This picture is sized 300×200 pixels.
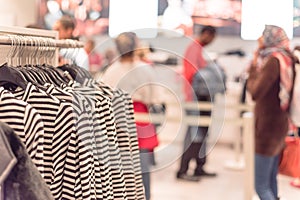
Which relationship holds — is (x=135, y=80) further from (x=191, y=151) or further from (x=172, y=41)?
(x=172, y=41)

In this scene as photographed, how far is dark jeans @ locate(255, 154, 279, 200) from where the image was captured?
2595 mm

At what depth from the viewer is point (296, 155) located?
2.57m

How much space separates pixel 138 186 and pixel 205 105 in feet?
7.74

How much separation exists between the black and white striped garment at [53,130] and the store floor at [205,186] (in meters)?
1.93

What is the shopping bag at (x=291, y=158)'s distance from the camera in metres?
2.58

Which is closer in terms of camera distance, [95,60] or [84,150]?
[84,150]

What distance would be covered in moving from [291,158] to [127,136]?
4.28ft

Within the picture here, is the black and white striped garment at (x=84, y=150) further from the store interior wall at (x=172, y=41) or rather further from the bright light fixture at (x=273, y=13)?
the store interior wall at (x=172, y=41)

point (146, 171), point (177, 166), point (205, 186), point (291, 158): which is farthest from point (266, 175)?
point (177, 166)

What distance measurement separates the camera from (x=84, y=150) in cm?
119

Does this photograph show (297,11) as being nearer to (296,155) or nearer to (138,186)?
(296,155)

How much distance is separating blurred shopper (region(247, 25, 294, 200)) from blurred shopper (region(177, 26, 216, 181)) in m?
1.18

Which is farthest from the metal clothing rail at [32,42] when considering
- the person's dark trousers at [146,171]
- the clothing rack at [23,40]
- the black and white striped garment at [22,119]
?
the person's dark trousers at [146,171]

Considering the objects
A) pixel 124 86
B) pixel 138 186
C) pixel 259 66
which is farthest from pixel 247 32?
pixel 138 186
